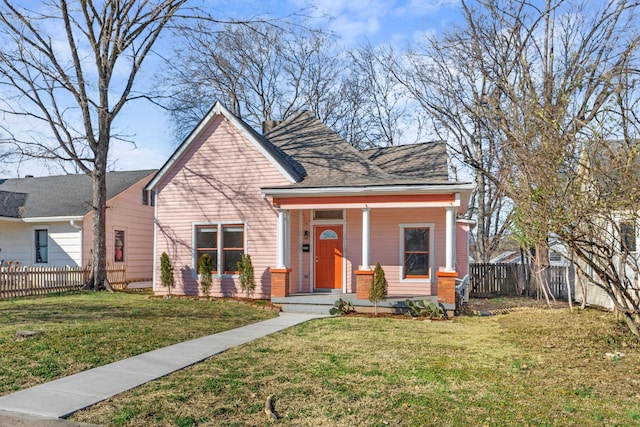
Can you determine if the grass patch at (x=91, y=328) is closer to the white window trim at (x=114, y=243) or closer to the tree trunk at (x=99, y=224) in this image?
the tree trunk at (x=99, y=224)

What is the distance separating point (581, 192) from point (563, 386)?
117 inches

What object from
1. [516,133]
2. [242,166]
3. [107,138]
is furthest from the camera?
[107,138]

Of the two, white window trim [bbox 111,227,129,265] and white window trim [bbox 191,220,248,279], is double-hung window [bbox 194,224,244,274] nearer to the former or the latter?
white window trim [bbox 191,220,248,279]

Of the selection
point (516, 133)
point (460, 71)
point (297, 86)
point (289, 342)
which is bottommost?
point (289, 342)

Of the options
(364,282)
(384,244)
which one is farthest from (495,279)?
(364,282)

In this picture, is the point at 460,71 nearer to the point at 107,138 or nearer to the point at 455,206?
the point at 455,206

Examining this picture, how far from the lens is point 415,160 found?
16844 millimetres

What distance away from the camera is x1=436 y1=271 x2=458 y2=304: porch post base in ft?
40.6

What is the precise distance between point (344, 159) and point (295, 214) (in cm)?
254

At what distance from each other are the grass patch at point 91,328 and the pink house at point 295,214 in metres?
1.96

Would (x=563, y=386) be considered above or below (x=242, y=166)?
below

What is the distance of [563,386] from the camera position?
19.5 ft

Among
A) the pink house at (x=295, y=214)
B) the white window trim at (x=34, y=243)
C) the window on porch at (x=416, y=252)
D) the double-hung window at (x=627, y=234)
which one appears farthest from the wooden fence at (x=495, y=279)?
the white window trim at (x=34, y=243)

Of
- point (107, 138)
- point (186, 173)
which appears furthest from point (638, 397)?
point (107, 138)
